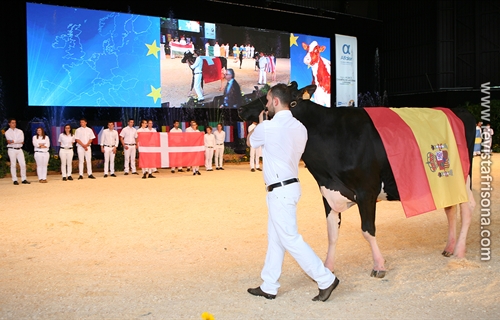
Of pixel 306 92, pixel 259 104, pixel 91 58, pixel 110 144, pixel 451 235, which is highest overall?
pixel 91 58

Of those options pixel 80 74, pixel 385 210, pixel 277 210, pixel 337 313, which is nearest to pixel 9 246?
pixel 277 210

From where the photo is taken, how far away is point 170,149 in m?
14.0

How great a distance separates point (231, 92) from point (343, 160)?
1468cm

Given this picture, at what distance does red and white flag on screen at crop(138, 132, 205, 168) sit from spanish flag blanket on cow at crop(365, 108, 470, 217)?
9743mm

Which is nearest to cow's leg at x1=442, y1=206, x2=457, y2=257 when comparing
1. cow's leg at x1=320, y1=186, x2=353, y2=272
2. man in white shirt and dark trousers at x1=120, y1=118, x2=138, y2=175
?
cow's leg at x1=320, y1=186, x2=353, y2=272

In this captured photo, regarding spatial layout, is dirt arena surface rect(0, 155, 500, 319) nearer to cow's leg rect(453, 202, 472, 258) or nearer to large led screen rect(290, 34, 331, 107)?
cow's leg rect(453, 202, 472, 258)

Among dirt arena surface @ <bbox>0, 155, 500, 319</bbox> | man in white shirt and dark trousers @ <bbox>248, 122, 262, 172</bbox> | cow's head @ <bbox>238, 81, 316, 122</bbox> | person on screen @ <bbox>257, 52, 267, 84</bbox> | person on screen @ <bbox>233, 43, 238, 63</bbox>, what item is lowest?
dirt arena surface @ <bbox>0, 155, 500, 319</bbox>

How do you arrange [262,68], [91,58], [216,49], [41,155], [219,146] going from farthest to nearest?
1. [262,68]
2. [216,49]
3. [219,146]
4. [91,58]
5. [41,155]

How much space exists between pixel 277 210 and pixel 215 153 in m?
12.9

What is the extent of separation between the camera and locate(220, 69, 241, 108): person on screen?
18.6 m

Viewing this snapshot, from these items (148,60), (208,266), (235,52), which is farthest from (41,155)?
(208,266)

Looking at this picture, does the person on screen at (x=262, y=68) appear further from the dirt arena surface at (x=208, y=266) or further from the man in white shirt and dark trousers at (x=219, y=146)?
the dirt arena surface at (x=208, y=266)

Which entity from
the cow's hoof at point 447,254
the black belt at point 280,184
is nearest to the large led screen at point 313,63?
the cow's hoof at point 447,254

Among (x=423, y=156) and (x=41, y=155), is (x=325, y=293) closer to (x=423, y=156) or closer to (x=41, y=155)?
(x=423, y=156)
